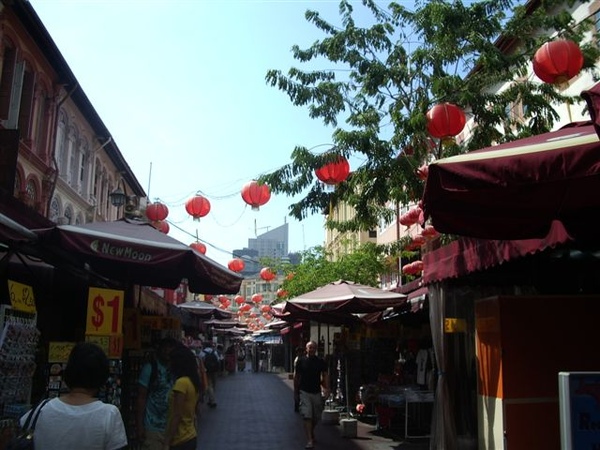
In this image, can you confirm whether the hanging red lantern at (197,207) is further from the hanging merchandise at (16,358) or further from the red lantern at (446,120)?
the hanging merchandise at (16,358)

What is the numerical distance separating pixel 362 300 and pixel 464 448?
3851mm

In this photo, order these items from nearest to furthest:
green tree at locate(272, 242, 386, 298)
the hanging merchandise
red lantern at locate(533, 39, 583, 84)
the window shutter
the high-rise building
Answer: the hanging merchandise
red lantern at locate(533, 39, 583, 84)
the window shutter
green tree at locate(272, 242, 386, 298)
the high-rise building

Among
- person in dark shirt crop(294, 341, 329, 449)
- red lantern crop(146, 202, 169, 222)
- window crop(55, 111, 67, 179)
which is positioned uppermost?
window crop(55, 111, 67, 179)

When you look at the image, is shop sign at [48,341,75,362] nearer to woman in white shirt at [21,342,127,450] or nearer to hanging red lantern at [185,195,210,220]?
woman in white shirt at [21,342,127,450]

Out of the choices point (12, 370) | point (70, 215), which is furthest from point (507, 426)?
point (70, 215)

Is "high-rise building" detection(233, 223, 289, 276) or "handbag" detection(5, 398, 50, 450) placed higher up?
"high-rise building" detection(233, 223, 289, 276)

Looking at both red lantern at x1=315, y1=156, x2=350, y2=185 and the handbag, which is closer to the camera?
the handbag

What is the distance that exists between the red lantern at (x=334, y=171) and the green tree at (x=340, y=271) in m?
13.7

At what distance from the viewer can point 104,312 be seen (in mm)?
6172

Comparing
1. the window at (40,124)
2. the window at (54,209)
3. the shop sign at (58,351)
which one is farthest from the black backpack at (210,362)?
the shop sign at (58,351)

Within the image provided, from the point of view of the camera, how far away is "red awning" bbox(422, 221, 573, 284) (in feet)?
17.5

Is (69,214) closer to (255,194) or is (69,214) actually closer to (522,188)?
(255,194)

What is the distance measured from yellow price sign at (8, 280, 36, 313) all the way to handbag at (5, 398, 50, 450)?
217 centimetres

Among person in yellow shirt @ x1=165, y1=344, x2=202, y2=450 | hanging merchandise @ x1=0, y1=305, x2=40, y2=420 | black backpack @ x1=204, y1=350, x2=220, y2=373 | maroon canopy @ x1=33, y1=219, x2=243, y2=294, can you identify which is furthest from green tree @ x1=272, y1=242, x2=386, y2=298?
hanging merchandise @ x1=0, y1=305, x2=40, y2=420
